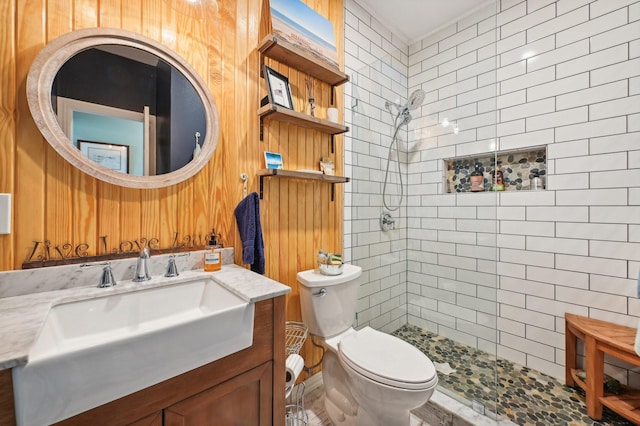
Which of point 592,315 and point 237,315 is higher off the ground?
point 237,315

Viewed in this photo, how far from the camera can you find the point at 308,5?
1752 millimetres

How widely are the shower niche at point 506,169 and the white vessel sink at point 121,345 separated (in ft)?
6.65

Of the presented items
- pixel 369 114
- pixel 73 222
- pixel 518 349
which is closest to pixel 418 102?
pixel 369 114

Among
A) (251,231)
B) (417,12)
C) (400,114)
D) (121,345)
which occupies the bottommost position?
(121,345)

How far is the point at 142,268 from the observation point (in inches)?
41.0

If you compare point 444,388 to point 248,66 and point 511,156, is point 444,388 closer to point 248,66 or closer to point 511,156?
point 511,156

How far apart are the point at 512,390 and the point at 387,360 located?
42.3 inches

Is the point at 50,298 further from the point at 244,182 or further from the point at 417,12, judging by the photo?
the point at 417,12

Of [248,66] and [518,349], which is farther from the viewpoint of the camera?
[518,349]

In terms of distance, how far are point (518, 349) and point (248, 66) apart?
105 inches

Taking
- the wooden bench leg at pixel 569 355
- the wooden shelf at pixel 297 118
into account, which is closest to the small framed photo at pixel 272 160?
the wooden shelf at pixel 297 118

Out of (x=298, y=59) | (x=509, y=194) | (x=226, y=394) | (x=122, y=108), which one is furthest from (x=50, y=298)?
(x=509, y=194)

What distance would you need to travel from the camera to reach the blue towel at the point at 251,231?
131 cm

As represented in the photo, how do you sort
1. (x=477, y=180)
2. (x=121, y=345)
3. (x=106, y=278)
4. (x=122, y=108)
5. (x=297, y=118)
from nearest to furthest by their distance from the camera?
1. (x=121, y=345)
2. (x=106, y=278)
3. (x=122, y=108)
4. (x=297, y=118)
5. (x=477, y=180)
